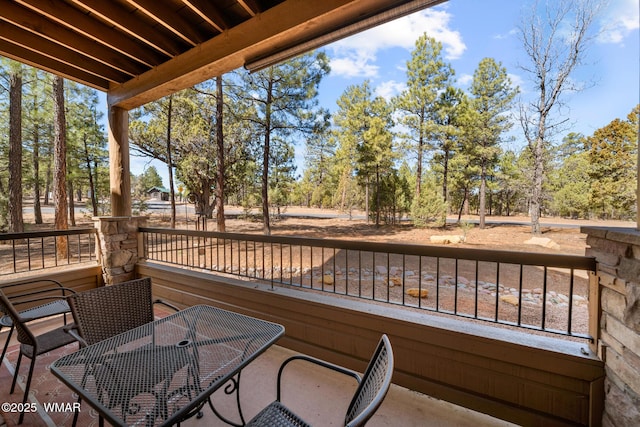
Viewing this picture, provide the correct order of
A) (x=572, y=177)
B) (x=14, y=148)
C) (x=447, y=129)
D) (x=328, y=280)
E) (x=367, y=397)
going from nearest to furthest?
(x=367, y=397) → (x=328, y=280) → (x=14, y=148) → (x=572, y=177) → (x=447, y=129)

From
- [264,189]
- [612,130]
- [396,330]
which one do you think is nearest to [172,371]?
[396,330]

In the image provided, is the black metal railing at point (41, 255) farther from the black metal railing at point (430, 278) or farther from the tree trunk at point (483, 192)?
the tree trunk at point (483, 192)

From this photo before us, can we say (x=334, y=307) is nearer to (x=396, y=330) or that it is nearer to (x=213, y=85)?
(x=396, y=330)

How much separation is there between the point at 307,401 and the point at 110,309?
142 cm

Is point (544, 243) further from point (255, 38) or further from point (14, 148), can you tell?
point (14, 148)

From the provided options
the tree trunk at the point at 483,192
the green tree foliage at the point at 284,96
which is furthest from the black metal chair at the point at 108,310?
the tree trunk at the point at 483,192

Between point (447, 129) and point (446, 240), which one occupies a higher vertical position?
point (447, 129)

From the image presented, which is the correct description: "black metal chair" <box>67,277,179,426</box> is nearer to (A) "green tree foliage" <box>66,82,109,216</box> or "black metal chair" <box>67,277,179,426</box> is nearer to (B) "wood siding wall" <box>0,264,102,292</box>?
(B) "wood siding wall" <box>0,264,102,292</box>

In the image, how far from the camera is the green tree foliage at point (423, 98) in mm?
11844

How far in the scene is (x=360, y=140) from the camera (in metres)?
13.5

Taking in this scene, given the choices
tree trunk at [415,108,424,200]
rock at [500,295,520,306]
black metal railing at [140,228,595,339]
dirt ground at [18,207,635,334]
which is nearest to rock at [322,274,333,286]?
black metal railing at [140,228,595,339]

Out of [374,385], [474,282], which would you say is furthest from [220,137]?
[374,385]

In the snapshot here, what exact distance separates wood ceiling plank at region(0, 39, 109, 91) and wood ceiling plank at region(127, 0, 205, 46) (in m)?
1.59

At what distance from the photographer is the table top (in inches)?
39.3
